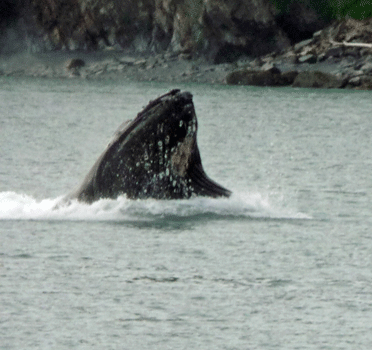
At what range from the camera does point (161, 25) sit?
322 ft

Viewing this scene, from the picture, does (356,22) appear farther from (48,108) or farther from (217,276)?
(217,276)

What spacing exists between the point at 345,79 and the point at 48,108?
76.4 feet

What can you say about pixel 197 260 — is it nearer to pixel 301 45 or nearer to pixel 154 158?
pixel 154 158

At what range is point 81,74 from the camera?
89250 millimetres

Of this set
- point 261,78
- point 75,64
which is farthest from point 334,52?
point 75,64

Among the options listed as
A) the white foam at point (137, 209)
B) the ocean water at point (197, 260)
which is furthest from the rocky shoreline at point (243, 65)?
the white foam at point (137, 209)

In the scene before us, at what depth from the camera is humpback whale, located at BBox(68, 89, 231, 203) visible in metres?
17.9

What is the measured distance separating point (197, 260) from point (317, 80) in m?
58.1

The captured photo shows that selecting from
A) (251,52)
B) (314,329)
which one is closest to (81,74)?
(251,52)

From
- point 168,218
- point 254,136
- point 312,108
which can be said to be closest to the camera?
point 168,218

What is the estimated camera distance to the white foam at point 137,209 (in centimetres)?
1888

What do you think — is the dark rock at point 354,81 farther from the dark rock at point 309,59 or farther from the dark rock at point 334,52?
the dark rock at point 334,52

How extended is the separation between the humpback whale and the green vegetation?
70139 mm

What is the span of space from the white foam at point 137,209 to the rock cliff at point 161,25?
67.4m
